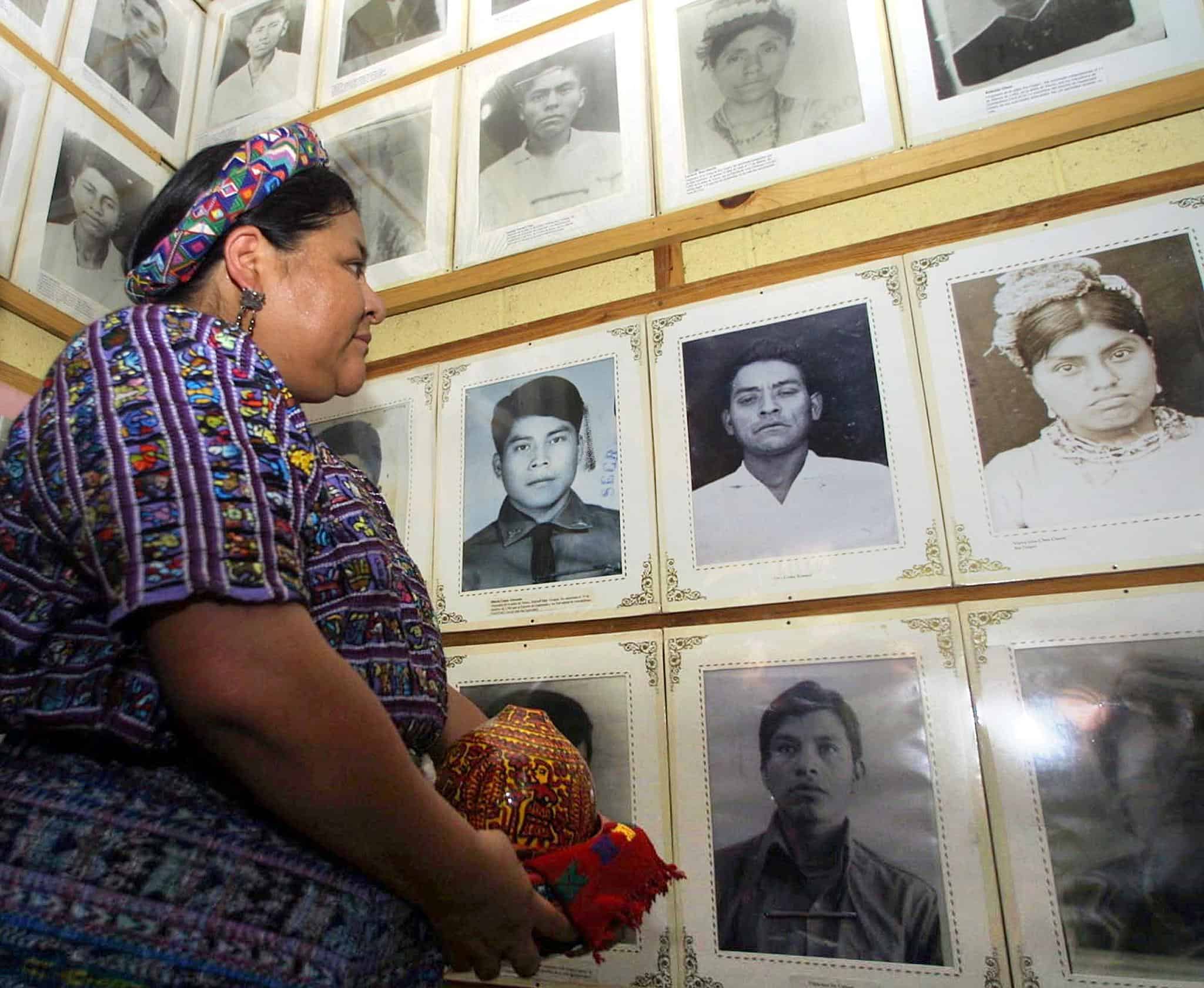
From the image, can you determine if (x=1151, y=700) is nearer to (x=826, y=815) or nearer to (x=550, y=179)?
(x=826, y=815)

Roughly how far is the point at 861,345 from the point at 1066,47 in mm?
767

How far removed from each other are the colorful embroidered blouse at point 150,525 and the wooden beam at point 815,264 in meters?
1.33

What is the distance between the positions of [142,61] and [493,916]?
2.91m

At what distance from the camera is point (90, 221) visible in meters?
2.28

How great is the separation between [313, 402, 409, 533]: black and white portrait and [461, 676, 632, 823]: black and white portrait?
0.58 metres

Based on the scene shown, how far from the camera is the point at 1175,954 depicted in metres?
1.23

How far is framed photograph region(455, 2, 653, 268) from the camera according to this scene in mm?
2105

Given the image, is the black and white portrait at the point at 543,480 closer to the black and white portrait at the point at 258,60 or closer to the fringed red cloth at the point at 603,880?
the fringed red cloth at the point at 603,880

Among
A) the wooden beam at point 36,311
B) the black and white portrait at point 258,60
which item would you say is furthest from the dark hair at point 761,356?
the black and white portrait at point 258,60

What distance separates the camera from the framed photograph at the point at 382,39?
8.30ft

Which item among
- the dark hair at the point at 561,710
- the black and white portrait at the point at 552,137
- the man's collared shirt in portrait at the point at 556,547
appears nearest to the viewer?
the dark hair at the point at 561,710

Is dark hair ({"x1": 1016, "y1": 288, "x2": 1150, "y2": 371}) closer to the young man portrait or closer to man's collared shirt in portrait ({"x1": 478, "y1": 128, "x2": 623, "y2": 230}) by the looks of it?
the young man portrait

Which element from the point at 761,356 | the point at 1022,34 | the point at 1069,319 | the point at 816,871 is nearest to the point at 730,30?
the point at 1022,34

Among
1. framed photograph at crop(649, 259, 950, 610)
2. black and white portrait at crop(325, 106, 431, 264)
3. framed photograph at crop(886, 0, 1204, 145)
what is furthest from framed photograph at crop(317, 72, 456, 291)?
framed photograph at crop(886, 0, 1204, 145)
